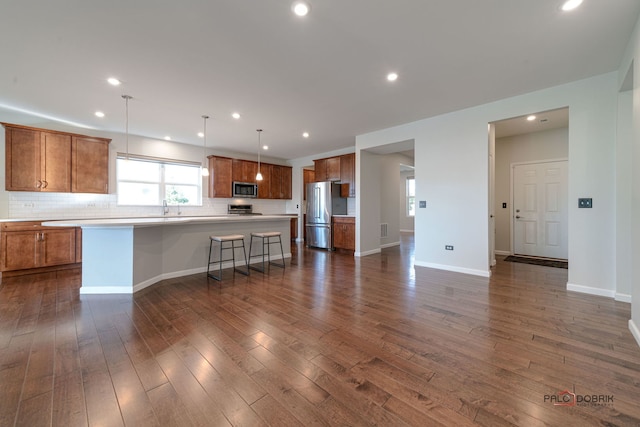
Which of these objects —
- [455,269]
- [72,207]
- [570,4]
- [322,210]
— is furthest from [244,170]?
[570,4]

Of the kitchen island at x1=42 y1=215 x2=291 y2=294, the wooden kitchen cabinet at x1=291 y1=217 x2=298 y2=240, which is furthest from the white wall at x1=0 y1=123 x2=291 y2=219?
the wooden kitchen cabinet at x1=291 y1=217 x2=298 y2=240

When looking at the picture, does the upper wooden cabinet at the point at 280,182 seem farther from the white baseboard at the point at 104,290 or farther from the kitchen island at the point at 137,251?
the white baseboard at the point at 104,290

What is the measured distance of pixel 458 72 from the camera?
3.05 meters

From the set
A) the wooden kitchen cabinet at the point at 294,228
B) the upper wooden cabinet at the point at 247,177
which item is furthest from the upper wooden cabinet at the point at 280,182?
the wooden kitchen cabinet at the point at 294,228

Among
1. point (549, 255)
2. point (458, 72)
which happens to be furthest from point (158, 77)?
point (549, 255)

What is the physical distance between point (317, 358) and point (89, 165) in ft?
19.1

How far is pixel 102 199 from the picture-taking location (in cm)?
532

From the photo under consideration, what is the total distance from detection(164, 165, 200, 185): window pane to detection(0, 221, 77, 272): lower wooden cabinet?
85.4 inches

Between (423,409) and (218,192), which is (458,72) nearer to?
(423,409)

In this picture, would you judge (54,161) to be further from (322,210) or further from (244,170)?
(322,210)

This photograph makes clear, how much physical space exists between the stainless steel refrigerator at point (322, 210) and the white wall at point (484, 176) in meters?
1.09

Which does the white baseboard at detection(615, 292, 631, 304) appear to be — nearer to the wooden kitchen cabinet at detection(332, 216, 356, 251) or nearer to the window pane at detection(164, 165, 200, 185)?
the wooden kitchen cabinet at detection(332, 216, 356, 251)

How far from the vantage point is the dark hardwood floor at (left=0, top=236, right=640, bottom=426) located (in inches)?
54.7

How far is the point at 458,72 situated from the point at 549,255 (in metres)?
4.65
